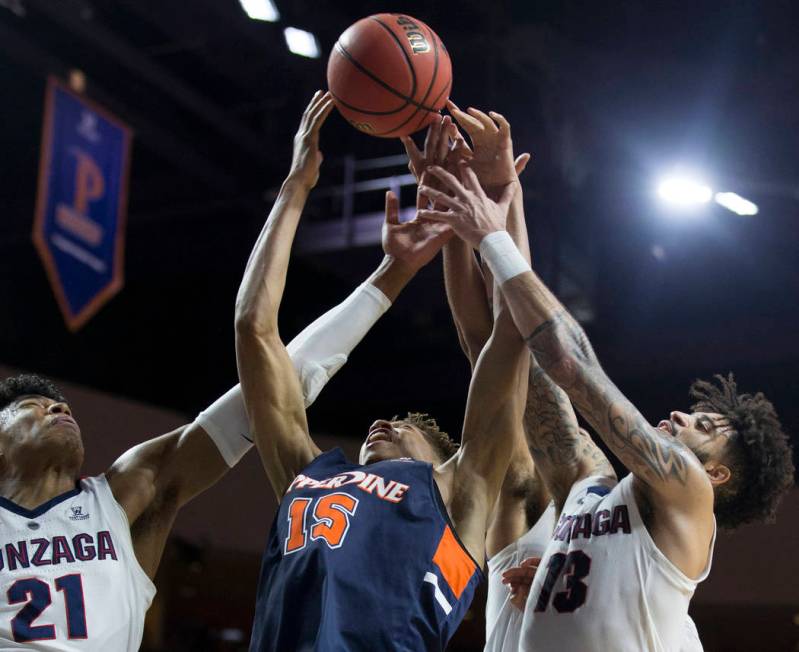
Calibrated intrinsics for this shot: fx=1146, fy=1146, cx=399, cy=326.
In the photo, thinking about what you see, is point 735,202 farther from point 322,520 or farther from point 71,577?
point 71,577

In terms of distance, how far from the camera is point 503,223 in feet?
10.6

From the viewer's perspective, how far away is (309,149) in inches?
139

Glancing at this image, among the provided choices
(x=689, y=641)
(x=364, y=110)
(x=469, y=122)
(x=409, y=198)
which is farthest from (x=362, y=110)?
(x=409, y=198)

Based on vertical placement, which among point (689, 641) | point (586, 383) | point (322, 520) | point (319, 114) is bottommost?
point (689, 641)

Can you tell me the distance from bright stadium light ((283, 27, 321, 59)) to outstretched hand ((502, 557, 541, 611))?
6.16 metres

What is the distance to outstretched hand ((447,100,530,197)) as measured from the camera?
3.40 metres

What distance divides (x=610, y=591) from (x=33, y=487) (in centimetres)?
167

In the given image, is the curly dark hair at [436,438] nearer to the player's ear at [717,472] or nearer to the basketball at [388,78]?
the player's ear at [717,472]

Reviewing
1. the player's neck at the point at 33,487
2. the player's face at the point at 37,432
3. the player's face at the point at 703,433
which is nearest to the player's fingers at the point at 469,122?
the player's face at the point at 703,433

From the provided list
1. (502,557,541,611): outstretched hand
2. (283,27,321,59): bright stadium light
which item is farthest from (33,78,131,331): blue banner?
(502,557,541,611): outstretched hand

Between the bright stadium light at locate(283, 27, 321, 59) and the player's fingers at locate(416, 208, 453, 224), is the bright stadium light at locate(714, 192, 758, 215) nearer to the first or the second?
the bright stadium light at locate(283, 27, 321, 59)

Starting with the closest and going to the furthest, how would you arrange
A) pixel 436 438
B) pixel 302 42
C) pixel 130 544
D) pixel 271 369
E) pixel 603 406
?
pixel 603 406
pixel 271 369
pixel 130 544
pixel 436 438
pixel 302 42

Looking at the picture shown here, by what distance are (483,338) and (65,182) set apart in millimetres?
5292

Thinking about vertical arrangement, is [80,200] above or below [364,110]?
above
